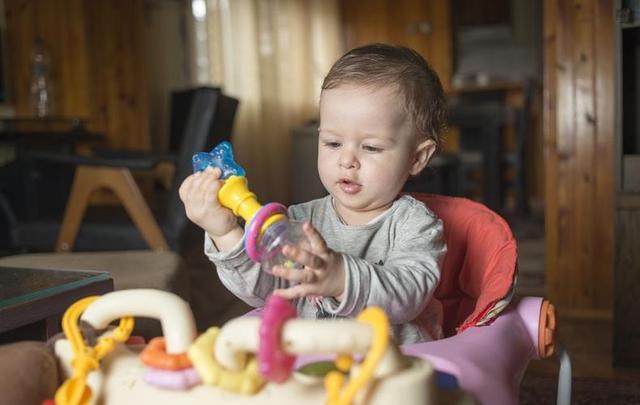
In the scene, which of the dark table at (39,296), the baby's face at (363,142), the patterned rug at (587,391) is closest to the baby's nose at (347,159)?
the baby's face at (363,142)

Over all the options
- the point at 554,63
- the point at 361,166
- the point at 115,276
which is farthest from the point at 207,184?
the point at 554,63

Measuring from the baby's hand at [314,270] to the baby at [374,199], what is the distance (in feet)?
0.11

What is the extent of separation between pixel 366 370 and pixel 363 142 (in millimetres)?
456

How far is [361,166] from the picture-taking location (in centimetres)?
96

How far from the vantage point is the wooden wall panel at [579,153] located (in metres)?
2.22

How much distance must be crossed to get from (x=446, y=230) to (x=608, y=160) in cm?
128

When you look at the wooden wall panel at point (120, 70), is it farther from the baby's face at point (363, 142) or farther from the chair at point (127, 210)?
the baby's face at point (363, 142)

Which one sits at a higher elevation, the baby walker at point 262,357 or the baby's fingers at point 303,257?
the baby's fingers at point 303,257

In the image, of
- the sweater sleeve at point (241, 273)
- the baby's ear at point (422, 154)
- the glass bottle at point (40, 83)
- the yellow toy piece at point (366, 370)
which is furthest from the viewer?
the glass bottle at point (40, 83)

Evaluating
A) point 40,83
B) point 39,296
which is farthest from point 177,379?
point 40,83

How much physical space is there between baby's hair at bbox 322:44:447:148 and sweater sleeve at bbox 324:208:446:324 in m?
0.14

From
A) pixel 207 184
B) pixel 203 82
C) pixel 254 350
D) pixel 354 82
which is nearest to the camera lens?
pixel 254 350

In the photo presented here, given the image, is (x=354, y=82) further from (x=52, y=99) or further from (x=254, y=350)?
(x=52, y=99)

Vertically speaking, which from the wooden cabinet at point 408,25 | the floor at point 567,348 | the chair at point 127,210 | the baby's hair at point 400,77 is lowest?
the floor at point 567,348
